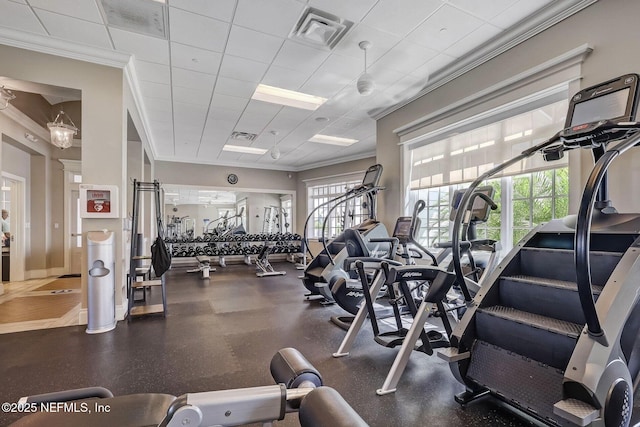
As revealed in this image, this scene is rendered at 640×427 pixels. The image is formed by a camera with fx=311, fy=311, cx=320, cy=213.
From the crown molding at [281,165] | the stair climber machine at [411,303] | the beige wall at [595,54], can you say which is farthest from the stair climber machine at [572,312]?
the crown molding at [281,165]

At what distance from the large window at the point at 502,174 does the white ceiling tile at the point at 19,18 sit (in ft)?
16.2

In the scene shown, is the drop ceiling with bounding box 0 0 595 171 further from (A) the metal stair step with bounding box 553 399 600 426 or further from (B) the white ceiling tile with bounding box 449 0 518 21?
(A) the metal stair step with bounding box 553 399 600 426

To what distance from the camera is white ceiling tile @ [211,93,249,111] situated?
4.96 m

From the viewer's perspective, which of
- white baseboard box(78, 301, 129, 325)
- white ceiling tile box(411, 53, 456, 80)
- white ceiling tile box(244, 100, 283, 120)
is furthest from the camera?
white ceiling tile box(244, 100, 283, 120)

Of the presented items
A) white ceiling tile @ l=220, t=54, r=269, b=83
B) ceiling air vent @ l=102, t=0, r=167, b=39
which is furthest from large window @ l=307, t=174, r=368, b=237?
ceiling air vent @ l=102, t=0, r=167, b=39

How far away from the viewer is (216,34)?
11.0 feet

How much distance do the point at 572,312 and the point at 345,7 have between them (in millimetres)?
3041

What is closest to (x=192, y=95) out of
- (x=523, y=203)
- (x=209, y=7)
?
(x=209, y=7)

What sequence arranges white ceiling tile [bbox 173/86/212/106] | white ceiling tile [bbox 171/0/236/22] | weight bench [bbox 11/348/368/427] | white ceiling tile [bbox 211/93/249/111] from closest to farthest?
weight bench [bbox 11/348/368/427], white ceiling tile [bbox 171/0/236/22], white ceiling tile [bbox 173/86/212/106], white ceiling tile [bbox 211/93/249/111]

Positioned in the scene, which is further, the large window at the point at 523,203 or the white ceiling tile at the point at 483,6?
the large window at the point at 523,203

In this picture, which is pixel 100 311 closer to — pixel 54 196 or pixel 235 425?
pixel 235 425

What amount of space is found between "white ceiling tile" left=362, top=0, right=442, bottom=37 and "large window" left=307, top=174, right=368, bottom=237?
196 inches

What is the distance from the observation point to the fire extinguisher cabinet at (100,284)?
3410 mm

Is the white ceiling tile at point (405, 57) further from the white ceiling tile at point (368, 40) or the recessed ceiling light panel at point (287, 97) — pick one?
the recessed ceiling light panel at point (287, 97)
